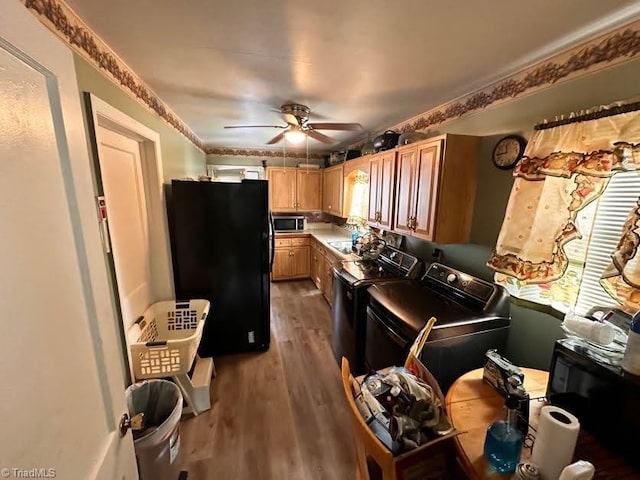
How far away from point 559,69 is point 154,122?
2.76m

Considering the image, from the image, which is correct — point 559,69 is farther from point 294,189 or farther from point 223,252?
point 294,189

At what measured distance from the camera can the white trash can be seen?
52.4 inches

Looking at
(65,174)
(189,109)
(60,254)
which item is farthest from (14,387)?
(189,109)

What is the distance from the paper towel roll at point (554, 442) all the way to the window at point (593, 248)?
2.97ft

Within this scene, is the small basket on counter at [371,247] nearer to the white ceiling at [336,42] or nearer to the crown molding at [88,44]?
the white ceiling at [336,42]

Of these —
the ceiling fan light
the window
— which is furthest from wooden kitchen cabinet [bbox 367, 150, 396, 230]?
the window

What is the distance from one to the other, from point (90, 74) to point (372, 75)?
158cm

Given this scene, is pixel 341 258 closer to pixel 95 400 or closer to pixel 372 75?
pixel 372 75

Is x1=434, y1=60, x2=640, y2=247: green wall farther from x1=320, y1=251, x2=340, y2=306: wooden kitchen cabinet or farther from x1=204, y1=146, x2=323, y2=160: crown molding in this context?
x1=204, y1=146, x2=323, y2=160: crown molding

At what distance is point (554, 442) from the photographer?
0.79m

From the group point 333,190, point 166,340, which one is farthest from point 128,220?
point 333,190

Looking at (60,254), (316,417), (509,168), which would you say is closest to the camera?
(60,254)

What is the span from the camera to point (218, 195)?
243 cm

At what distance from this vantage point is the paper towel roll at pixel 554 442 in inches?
30.6
